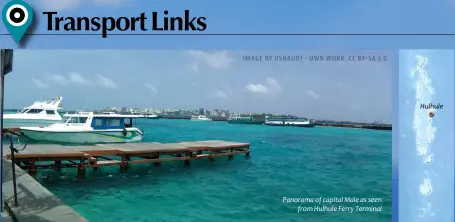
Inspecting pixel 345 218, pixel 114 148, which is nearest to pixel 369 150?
pixel 345 218

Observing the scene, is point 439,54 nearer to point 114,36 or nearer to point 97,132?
point 114,36

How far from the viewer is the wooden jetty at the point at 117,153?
9.43 ft

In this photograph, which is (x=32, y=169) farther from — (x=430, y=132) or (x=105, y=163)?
(x=430, y=132)

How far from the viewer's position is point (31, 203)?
103 inches

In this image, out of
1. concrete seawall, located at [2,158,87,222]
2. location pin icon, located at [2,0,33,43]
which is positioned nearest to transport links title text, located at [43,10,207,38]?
location pin icon, located at [2,0,33,43]

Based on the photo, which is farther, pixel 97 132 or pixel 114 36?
pixel 97 132

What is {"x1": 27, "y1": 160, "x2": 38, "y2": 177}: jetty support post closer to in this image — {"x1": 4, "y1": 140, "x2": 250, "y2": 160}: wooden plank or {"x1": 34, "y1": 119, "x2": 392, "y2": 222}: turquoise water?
{"x1": 4, "y1": 140, "x2": 250, "y2": 160}: wooden plank

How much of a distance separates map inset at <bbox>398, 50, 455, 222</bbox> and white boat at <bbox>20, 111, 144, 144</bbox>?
2122 millimetres

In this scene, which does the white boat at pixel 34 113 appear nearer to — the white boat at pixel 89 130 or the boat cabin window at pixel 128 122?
the white boat at pixel 89 130

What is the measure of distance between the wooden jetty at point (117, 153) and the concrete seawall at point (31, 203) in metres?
A: 0.19

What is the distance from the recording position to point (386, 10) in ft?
7.84

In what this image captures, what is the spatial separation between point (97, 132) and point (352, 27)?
2.43m

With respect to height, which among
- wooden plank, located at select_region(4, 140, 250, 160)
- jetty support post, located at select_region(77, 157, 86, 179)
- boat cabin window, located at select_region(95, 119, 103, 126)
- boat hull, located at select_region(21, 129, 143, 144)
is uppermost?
boat cabin window, located at select_region(95, 119, 103, 126)

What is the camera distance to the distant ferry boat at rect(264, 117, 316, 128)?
2615 millimetres
